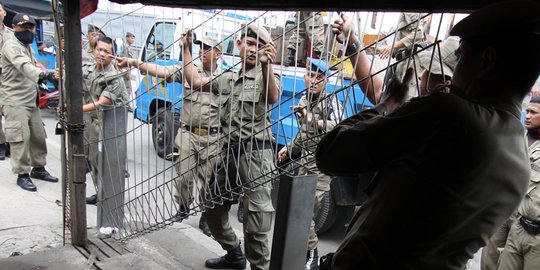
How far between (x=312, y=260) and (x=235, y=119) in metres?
1.49

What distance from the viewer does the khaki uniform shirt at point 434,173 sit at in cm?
103

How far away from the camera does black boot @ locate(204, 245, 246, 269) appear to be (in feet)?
11.0

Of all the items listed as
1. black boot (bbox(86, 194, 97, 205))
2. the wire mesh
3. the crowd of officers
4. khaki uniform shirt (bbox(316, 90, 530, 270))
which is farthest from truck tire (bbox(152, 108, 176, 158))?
khaki uniform shirt (bbox(316, 90, 530, 270))

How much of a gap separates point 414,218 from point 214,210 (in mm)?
2256

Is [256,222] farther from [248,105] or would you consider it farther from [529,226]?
[529,226]

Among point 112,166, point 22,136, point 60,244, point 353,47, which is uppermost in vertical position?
point 353,47

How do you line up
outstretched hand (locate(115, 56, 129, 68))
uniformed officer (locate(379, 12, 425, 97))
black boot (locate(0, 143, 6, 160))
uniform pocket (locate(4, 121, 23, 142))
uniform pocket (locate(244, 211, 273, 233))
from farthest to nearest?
black boot (locate(0, 143, 6, 160))
uniform pocket (locate(4, 121, 23, 142))
outstretched hand (locate(115, 56, 129, 68))
uniform pocket (locate(244, 211, 273, 233))
uniformed officer (locate(379, 12, 425, 97))

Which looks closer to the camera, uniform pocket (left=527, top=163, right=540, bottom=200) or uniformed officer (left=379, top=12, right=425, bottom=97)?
uniformed officer (left=379, top=12, right=425, bottom=97)

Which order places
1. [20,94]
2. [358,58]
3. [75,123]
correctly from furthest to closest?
[20,94], [75,123], [358,58]

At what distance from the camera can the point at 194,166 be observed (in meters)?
3.18

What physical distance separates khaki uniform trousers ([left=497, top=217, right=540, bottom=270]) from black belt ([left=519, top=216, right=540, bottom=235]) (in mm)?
23

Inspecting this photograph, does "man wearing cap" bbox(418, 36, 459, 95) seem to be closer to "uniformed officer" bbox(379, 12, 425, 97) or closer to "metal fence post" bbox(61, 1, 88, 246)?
"uniformed officer" bbox(379, 12, 425, 97)

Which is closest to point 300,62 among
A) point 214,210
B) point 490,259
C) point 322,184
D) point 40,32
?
point 322,184

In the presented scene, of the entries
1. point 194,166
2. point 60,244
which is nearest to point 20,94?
point 60,244
